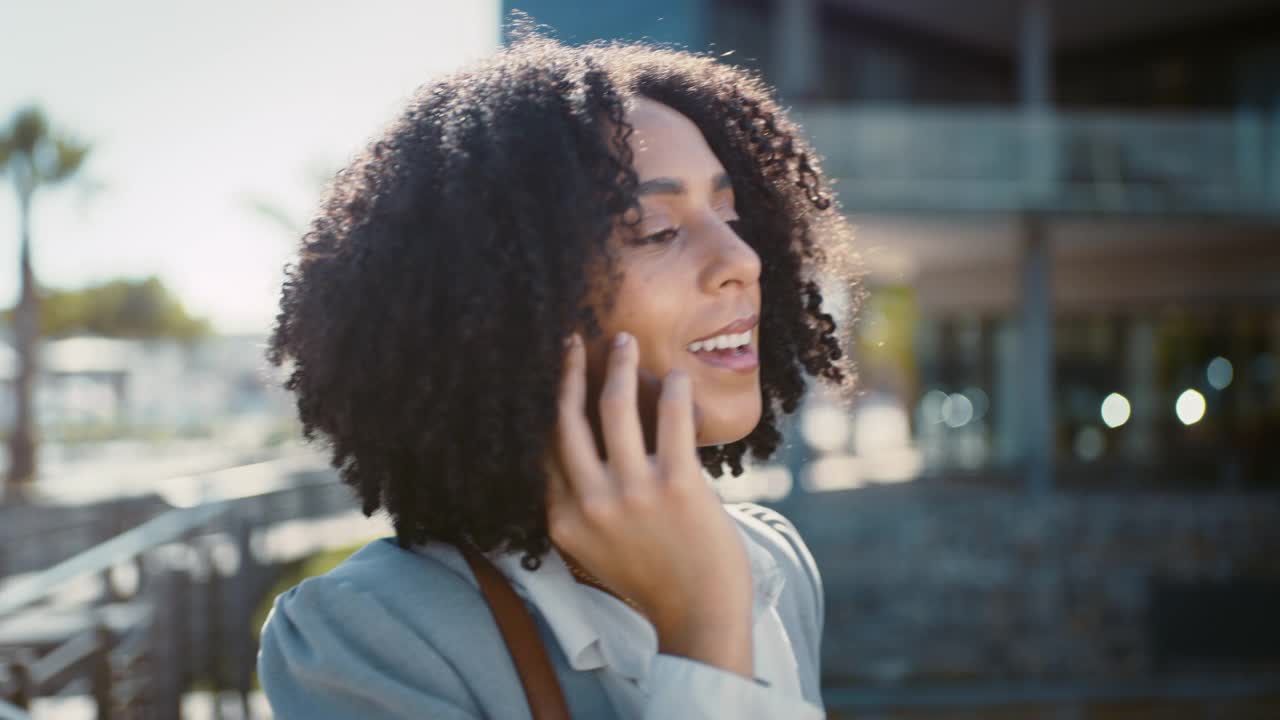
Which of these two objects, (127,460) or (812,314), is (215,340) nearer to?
(127,460)

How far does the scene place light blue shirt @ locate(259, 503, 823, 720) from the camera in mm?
1229

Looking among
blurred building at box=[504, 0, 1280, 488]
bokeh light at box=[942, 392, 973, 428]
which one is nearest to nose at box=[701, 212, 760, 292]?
blurred building at box=[504, 0, 1280, 488]

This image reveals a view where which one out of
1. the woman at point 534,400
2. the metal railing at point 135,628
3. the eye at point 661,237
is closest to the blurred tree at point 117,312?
the metal railing at point 135,628

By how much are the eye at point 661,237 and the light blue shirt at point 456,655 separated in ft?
1.35

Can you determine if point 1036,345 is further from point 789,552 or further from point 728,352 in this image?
point 728,352

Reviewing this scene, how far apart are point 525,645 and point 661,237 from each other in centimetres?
54

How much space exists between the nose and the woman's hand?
0.21 metres

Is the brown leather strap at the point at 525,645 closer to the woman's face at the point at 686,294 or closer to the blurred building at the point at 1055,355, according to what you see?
the woman's face at the point at 686,294

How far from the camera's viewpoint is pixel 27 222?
70.8ft

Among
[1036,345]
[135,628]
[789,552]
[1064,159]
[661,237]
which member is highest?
[1064,159]

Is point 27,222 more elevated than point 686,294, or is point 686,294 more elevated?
point 27,222

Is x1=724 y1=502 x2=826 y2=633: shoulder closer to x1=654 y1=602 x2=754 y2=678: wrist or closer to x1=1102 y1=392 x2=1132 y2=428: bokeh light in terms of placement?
x1=654 y1=602 x2=754 y2=678: wrist

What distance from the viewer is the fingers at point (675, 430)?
1.27 m

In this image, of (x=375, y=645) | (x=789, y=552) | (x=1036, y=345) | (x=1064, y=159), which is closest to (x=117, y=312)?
(x=1036, y=345)
